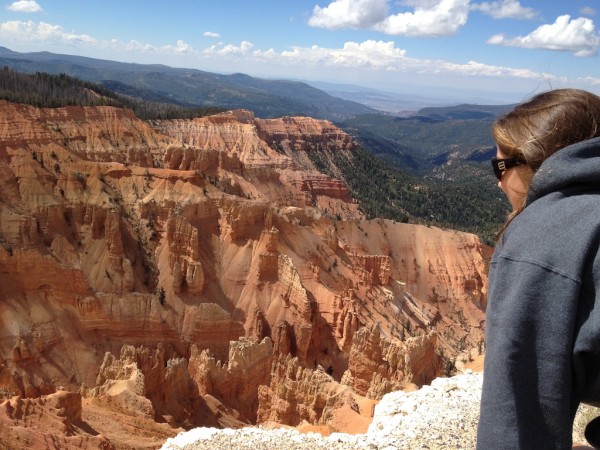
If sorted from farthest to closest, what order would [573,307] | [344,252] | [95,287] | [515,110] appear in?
[344,252], [95,287], [515,110], [573,307]

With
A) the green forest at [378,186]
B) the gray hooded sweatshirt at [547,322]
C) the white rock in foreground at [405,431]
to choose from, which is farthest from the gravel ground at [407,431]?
the green forest at [378,186]

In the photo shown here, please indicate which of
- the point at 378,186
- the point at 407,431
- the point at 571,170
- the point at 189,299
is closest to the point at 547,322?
the point at 571,170

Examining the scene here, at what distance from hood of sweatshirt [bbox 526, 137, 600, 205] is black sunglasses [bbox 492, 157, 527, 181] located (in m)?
0.24

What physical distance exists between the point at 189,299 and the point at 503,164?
31.9m

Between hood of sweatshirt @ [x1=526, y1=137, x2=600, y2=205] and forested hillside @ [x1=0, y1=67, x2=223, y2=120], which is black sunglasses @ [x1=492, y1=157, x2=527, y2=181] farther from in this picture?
forested hillside @ [x1=0, y1=67, x2=223, y2=120]

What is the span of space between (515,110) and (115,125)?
63.1 metres

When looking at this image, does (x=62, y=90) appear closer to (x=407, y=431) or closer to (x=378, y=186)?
(x=378, y=186)

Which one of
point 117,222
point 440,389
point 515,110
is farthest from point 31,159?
point 515,110

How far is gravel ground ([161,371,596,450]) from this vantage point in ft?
27.6

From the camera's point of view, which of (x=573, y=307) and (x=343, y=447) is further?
(x=343, y=447)

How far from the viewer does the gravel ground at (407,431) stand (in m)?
8.42

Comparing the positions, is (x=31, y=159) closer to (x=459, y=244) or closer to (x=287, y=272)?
(x=287, y=272)

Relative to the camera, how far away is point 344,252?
4469 cm

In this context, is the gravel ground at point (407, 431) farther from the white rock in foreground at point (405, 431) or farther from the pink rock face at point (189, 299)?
the pink rock face at point (189, 299)
